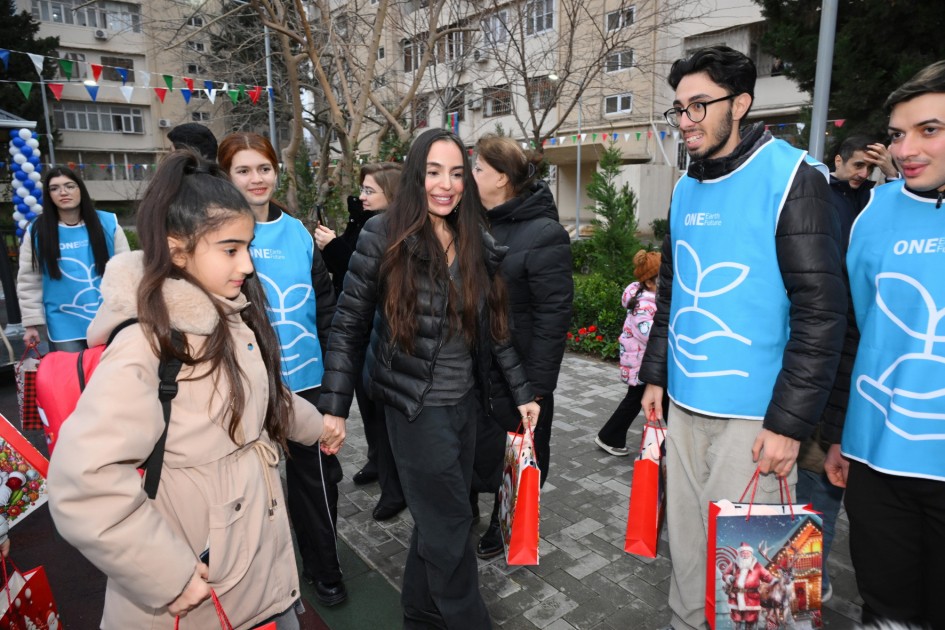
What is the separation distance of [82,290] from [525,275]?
3.41 metres

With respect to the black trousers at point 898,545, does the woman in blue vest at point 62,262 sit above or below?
above

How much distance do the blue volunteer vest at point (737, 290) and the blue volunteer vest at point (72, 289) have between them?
416 cm

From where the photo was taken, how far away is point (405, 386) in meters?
2.43

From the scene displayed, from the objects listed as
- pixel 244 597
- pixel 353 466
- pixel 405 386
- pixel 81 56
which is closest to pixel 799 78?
pixel 353 466

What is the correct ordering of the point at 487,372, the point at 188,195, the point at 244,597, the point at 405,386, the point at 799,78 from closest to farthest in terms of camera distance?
the point at 188,195 < the point at 244,597 < the point at 405,386 < the point at 487,372 < the point at 799,78

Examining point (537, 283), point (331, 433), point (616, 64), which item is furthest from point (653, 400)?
point (616, 64)

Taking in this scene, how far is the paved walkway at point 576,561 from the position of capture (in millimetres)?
2830

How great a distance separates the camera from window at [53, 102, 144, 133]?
37.7 meters

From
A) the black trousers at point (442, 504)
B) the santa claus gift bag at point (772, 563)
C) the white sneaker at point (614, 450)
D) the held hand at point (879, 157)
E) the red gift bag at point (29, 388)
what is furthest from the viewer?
the white sneaker at point (614, 450)

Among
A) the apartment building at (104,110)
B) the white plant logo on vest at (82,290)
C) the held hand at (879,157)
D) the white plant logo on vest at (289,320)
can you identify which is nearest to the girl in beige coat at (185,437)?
the white plant logo on vest at (289,320)

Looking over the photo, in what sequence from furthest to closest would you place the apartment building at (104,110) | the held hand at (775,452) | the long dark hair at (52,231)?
the apartment building at (104,110) < the long dark hair at (52,231) < the held hand at (775,452)

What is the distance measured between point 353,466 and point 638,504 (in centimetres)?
267

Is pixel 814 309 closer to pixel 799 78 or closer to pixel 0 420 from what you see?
pixel 0 420

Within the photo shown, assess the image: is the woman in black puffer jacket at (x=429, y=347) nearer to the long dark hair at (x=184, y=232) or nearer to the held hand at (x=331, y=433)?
the held hand at (x=331, y=433)
